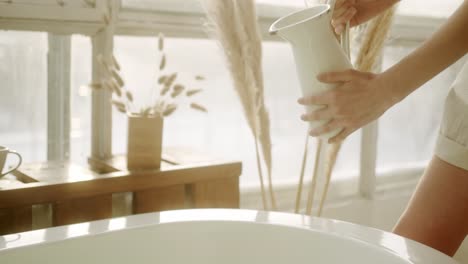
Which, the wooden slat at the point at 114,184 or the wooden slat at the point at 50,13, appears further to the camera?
the wooden slat at the point at 50,13

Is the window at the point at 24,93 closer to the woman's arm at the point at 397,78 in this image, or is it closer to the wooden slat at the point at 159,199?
the wooden slat at the point at 159,199

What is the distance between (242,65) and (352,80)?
603 millimetres

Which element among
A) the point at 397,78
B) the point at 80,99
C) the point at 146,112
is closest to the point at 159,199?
the point at 146,112

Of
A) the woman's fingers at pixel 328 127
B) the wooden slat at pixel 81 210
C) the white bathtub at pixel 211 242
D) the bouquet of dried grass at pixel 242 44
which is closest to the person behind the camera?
the white bathtub at pixel 211 242

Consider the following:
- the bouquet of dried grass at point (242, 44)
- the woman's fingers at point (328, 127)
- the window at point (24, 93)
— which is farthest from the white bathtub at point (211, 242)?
the window at point (24, 93)

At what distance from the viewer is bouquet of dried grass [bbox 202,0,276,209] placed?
154 centimetres

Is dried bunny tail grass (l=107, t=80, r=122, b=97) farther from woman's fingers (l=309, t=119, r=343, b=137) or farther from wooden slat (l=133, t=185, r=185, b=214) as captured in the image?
woman's fingers (l=309, t=119, r=343, b=137)

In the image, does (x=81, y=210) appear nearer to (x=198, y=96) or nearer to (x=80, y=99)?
(x=80, y=99)

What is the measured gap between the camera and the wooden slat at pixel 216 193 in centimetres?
149

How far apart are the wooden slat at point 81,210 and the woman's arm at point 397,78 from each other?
589 millimetres

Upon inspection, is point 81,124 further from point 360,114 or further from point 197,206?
point 360,114

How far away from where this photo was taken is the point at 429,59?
1.07 m

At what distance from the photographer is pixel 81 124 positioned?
1.72m

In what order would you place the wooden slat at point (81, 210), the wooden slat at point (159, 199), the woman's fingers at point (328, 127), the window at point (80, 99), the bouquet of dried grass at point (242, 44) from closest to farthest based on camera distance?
the woman's fingers at point (328, 127)
the wooden slat at point (81, 210)
the wooden slat at point (159, 199)
the bouquet of dried grass at point (242, 44)
the window at point (80, 99)
